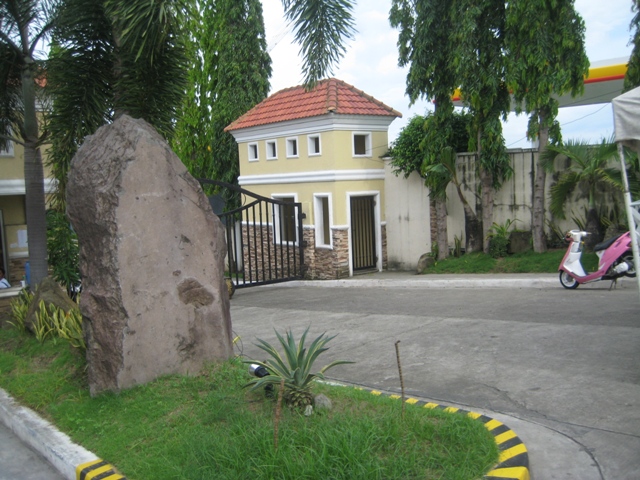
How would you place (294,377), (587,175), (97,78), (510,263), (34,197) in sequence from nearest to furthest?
1. (294,377)
2. (97,78)
3. (34,197)
4. (587,175)
5. (510,263)

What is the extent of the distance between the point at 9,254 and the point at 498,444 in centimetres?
1543

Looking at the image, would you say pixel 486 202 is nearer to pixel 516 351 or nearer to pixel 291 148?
pixel 291 148

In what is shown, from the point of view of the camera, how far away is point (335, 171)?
1681 cm

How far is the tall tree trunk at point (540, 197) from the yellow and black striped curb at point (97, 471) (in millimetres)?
11244

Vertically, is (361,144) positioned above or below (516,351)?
above

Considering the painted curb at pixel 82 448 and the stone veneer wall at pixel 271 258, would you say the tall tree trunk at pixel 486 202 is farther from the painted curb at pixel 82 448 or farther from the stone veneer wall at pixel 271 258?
the painted curb at pixel 82 448

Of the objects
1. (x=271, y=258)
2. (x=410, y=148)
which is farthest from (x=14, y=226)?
(x=410, y=148)

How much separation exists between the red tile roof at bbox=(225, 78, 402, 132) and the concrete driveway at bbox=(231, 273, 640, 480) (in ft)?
18.8

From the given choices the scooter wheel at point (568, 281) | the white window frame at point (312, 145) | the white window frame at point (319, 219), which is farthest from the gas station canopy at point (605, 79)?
the scooter wheel at point (568, 281)

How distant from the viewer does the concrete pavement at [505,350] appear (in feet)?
16.5

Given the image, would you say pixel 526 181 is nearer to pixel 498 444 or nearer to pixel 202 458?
pixel 498 444

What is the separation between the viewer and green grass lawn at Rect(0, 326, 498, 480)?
4.24m

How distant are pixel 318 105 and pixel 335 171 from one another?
1.92 meters

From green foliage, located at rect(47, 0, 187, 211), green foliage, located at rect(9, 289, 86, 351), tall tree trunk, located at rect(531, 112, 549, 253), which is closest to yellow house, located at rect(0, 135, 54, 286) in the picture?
green foliage, located at rect(9, 289, 86, 351)
